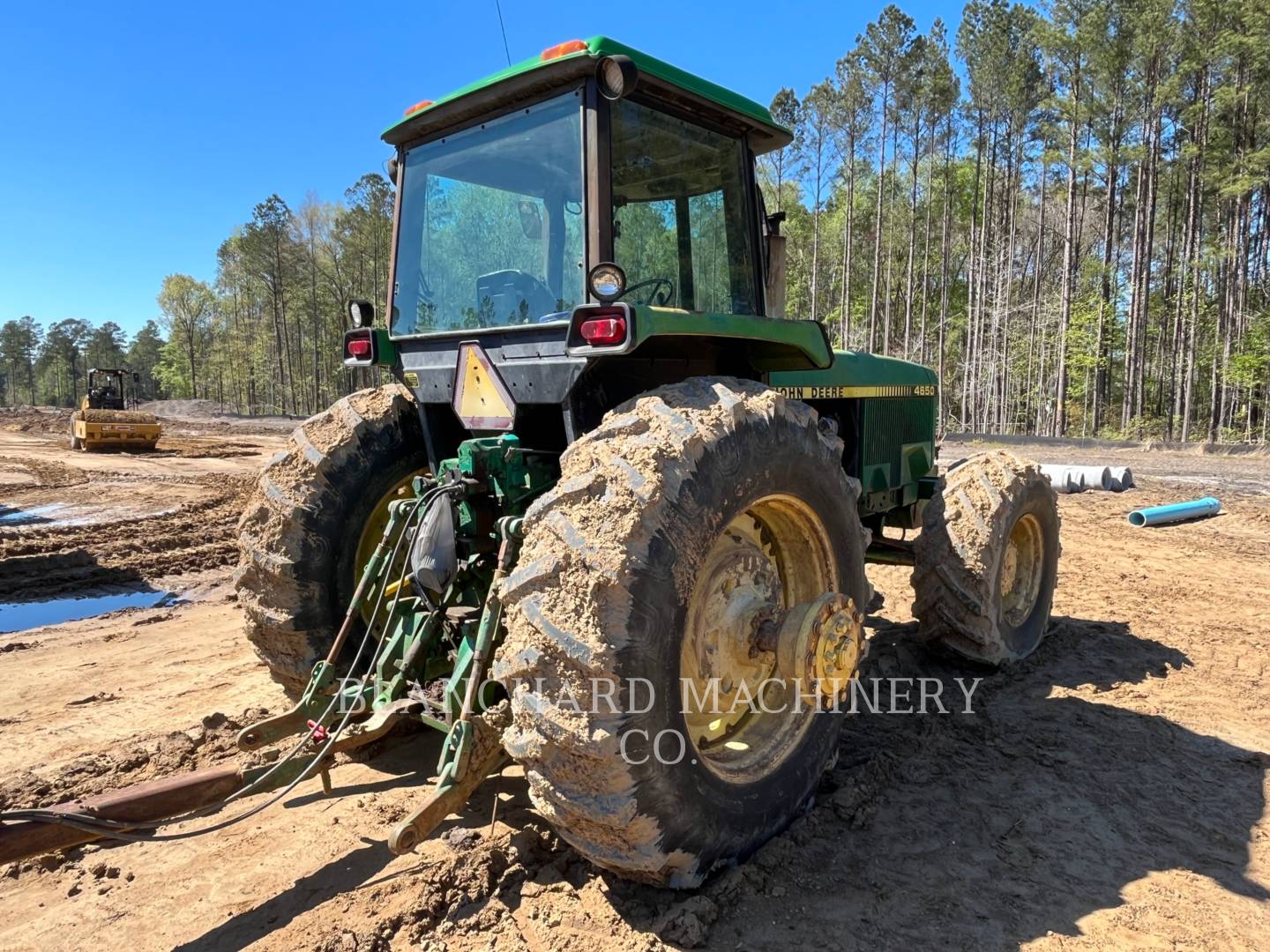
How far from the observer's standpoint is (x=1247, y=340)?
89.2 feet

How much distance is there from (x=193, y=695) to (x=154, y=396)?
98941 millimetres

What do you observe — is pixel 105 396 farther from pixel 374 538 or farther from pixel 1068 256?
pixel 1068 256

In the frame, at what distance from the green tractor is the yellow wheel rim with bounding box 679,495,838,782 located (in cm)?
1

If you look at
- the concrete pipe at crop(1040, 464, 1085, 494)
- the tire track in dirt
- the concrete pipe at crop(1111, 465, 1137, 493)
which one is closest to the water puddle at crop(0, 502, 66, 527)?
the tire track in dirt

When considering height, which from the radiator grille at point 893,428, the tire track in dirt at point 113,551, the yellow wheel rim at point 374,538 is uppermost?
the radiator grille at point 893,428

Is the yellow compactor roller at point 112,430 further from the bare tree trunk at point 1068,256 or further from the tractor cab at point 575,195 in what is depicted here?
the bare tree trunk at point 1068,256

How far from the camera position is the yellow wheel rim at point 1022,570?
4.87 meters

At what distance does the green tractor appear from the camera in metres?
2.19

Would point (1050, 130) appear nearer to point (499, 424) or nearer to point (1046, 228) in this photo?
point (1046, 228)

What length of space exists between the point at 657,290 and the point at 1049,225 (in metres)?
43.3

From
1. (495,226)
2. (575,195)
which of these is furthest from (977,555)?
(495,226)

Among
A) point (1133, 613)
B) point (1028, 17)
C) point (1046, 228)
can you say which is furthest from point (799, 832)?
point (1046, 228)

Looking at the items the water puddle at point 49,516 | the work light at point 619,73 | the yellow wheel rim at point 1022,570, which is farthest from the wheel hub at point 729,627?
the water puddle at point 49,516

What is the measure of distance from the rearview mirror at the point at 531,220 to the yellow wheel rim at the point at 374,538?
124 centimetres
